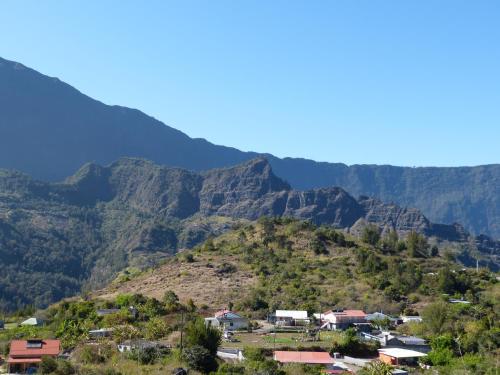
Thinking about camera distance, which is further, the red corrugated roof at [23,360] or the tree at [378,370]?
the red corrugated roof at [23,360]

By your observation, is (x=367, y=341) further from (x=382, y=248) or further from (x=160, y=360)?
(x=382, y=248)

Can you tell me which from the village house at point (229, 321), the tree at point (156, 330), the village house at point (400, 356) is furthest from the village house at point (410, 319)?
the tree at point (156, 330)

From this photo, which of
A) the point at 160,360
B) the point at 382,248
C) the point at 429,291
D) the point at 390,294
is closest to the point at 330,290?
the point at 390,294

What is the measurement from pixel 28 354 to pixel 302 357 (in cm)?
2400

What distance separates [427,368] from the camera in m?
54.1

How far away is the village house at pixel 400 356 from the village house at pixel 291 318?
18613 mm

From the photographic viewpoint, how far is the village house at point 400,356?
55938 mm

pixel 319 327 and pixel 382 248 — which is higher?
pixel 382 248

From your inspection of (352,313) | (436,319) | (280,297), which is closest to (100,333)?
(352,313)

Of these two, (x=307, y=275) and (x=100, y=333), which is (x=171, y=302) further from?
(x=307, y=275)

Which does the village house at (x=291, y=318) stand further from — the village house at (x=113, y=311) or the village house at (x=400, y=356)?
the village house at (x=400, y=356)

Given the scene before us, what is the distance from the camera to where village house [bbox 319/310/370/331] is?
73812 mm

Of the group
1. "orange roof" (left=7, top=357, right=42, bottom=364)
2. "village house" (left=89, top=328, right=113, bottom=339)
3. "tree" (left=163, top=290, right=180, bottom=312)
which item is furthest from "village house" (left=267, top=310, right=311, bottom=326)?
"orange roof" (left=7, top=357, right=42, bottom=364)

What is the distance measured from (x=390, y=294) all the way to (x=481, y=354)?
3006cm
